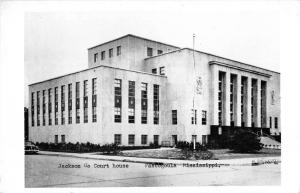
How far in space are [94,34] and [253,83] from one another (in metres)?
36.4

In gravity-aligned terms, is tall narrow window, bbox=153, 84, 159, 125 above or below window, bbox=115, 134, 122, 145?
above

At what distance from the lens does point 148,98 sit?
44875 mm

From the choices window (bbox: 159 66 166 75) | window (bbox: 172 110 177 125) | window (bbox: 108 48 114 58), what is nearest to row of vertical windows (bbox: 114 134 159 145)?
window (bbox: 172 110 177 125)

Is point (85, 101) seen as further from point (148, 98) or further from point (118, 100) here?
point (148, 98)

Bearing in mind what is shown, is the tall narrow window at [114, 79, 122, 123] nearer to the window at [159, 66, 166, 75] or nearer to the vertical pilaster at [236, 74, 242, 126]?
the window at [159, 66, 166, 75]

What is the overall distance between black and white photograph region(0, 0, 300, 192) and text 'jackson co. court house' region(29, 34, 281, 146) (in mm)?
131

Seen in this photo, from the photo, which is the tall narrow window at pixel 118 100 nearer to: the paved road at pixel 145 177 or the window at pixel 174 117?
the window at pixel 174 117

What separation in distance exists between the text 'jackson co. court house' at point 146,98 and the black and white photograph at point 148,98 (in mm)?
131

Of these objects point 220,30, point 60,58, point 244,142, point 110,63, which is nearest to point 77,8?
point 60,58

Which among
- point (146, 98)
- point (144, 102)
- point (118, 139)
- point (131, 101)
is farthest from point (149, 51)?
point (118, 139)

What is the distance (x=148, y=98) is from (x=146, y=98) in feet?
0.80

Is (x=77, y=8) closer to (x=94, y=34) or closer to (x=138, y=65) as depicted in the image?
(x=94, y=34)

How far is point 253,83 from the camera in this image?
181 ft

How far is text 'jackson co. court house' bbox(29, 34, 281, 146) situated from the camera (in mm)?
40969
